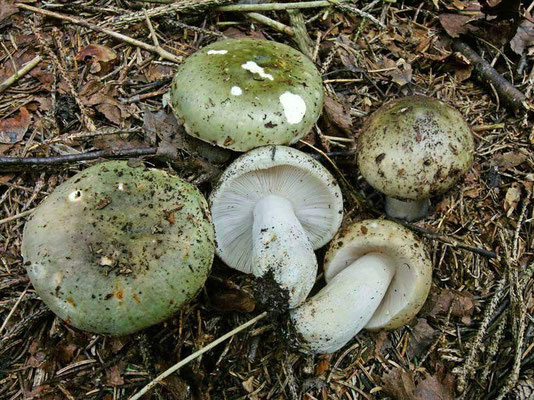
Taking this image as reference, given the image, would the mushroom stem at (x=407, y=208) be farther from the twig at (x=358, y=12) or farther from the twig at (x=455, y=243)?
the twig at (x=358, y=12)

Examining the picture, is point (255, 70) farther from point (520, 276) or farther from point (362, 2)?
point (520, 276)

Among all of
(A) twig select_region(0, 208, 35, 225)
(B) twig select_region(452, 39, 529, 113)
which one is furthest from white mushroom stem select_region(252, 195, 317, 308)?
(B) twig select_region(452, 39, 529, 113)

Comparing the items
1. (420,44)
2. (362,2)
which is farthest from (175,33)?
(420,44)

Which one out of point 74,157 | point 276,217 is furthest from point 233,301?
point 74,157

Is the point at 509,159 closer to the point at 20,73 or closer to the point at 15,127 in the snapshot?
the point at 15,127

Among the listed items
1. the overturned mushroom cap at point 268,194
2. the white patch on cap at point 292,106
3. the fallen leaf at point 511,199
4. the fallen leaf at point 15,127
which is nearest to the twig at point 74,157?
the fallen leaf at point 15,127

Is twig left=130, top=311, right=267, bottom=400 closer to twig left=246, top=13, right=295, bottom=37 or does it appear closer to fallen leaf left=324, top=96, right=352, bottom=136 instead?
fallen leaf left=324, top=96, right=352, bottom=136
